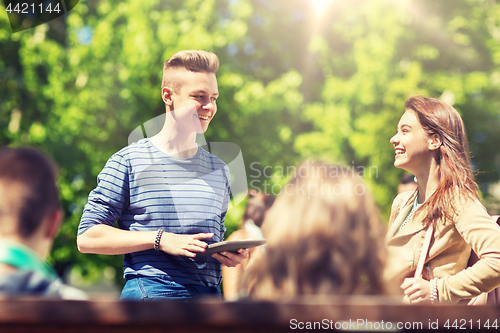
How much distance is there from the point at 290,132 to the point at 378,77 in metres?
2.40

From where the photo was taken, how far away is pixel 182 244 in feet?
6.47

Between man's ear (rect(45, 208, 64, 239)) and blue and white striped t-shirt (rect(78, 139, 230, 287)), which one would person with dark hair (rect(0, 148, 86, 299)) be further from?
blue and white striped t-shirt (rect(78, 139, 230, 287))

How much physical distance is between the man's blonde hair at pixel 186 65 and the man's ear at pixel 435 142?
1223 millimetres

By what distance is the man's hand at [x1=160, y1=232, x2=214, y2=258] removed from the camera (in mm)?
1945

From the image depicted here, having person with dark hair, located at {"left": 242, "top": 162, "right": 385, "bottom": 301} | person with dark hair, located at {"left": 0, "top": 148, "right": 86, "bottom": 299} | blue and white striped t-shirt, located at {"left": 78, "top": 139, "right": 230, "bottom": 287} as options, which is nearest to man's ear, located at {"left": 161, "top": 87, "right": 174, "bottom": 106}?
blue and white striped t-shirt, located at {"left": 78, "top": 139, "right": 230, "bottom": 287}

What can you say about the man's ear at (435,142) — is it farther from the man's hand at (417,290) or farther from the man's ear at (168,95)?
the man's ear at (168,95)

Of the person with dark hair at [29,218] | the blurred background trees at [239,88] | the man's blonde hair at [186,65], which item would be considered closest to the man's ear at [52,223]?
the person with dark hair at [29,218]

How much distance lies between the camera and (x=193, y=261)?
209 centimetres

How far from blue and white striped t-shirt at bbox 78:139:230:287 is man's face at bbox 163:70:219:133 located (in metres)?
0.21

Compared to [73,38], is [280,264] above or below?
below

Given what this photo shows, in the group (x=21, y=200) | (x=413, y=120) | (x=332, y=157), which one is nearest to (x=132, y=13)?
(x=332, y=157)

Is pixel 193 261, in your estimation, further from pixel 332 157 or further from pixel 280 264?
pixel 332 157

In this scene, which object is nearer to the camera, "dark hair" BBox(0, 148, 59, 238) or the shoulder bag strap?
"dark hair" BBox(0, 148, 59, 238)
